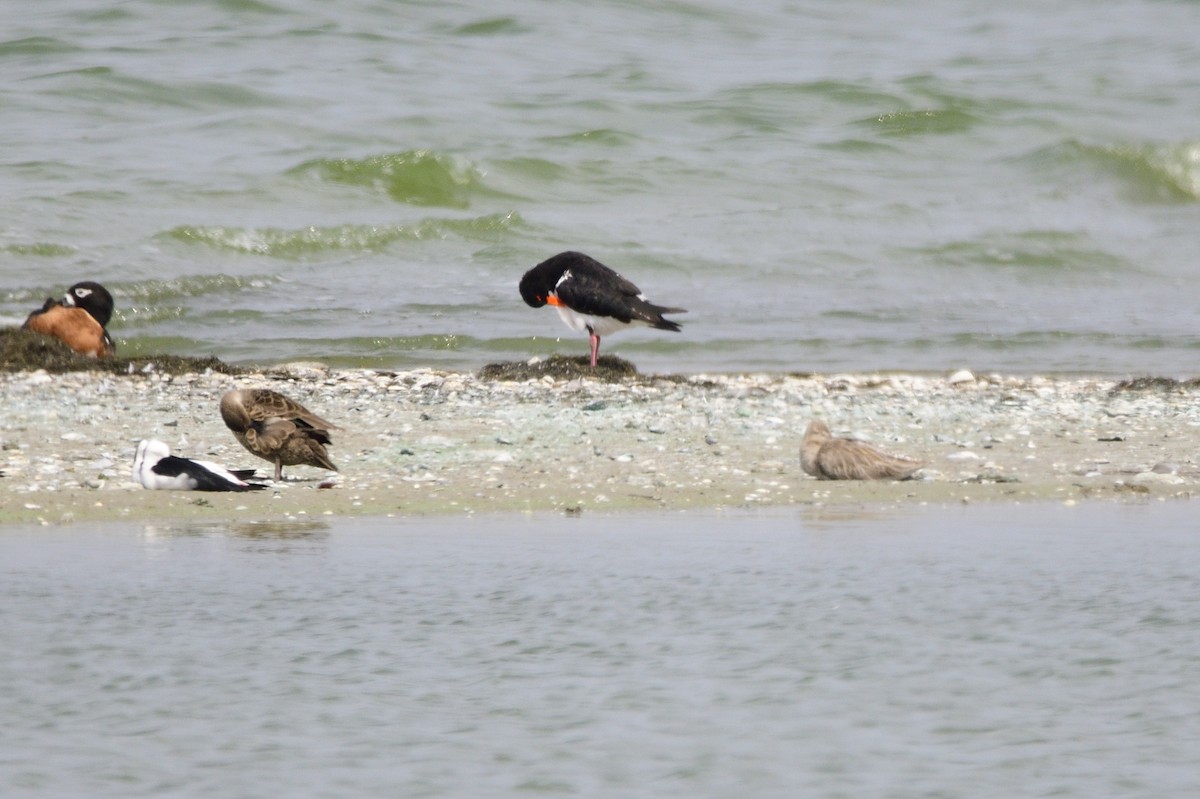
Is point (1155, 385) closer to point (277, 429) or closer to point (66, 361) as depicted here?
point (277, 429)

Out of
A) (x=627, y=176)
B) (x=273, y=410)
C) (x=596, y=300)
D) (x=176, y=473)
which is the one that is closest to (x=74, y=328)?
(x=596, y=300)

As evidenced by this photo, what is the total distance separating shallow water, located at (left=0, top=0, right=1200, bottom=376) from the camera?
528 inches

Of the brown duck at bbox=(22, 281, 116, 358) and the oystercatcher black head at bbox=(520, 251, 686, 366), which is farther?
the oystercatcher black head at bbox=(520, 251, 686, 366)

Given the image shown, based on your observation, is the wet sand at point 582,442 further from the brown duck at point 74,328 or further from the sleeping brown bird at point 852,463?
the brown duck at point 74,328

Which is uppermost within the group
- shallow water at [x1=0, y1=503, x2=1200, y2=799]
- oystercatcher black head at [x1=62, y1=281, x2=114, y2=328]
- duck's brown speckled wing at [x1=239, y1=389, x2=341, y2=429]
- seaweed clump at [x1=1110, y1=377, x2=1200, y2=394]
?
oystercatcher black head at [x1=62, y1=281, x2=114, y2=328]

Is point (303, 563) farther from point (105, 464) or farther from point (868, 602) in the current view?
point (105, 464)

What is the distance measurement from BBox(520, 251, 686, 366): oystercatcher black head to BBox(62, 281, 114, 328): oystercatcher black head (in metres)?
2.96

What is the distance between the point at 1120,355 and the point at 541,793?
10.1 m

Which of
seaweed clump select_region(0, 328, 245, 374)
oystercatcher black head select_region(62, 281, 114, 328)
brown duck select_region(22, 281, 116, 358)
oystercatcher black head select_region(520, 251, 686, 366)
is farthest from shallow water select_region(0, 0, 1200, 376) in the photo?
seaweed clump select_region(0, 328, 245, 374)

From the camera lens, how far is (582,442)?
739 cm

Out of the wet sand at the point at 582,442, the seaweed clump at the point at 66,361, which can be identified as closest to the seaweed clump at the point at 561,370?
the wet sand at the point at 582,442

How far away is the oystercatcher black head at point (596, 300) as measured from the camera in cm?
1094

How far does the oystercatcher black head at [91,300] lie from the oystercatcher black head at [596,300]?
9.71ft

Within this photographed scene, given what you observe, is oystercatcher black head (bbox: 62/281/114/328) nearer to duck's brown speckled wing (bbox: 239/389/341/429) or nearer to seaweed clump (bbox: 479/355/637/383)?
seaweed clump (bbox: 479/355/637/383)
